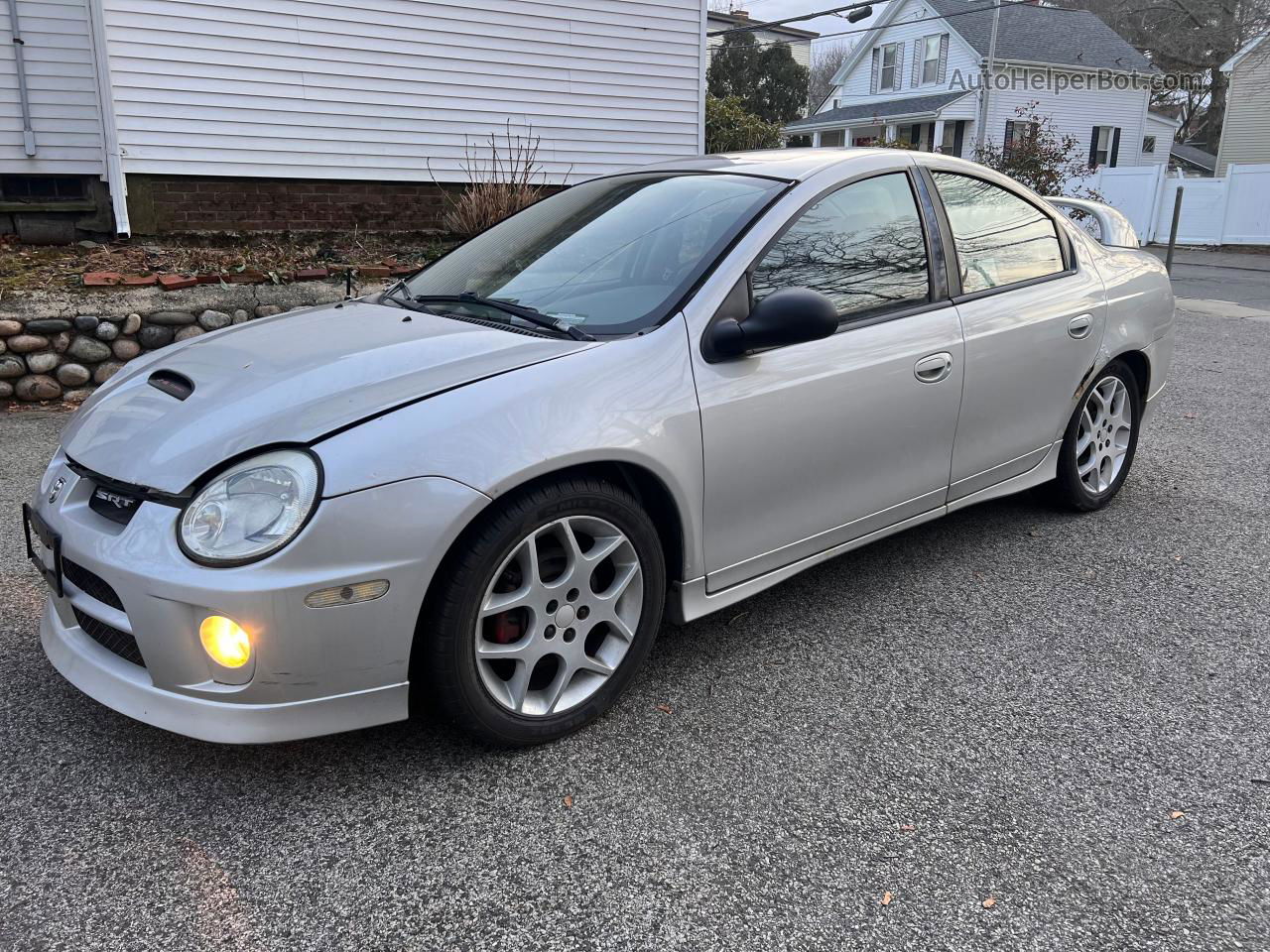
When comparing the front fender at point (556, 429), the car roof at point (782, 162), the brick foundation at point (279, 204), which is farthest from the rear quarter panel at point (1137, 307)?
the brick foundation at point (279, 204)

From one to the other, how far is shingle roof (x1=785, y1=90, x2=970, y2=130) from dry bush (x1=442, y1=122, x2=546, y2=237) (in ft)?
91.5

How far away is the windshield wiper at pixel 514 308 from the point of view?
2.84 metres

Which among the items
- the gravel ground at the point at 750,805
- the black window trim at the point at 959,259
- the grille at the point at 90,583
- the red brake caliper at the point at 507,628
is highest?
the black window trim at the point at 959,259

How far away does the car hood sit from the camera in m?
2.37

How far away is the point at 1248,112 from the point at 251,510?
3570 centimetres

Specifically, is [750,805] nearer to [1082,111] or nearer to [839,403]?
[839,403]

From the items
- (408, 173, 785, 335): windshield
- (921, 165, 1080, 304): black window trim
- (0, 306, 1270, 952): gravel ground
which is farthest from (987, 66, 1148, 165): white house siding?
(0, 306, 1270, 952): gravel ground

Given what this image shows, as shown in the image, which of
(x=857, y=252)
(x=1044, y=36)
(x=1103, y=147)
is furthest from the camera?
(x=1103, y=147)

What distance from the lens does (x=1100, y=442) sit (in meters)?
4.43

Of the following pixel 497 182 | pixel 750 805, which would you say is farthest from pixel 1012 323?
pixel 497 182

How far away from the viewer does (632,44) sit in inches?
433

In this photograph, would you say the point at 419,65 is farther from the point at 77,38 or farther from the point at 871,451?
the point at 871,451

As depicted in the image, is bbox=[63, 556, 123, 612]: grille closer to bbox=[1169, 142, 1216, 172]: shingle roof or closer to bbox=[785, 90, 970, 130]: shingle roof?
bbox=[785, 90, 970, 130]: shingle roof

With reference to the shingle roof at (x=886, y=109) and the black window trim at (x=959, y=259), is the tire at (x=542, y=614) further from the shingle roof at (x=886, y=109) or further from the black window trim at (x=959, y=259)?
the shingle roof at (x=886, y=109)
